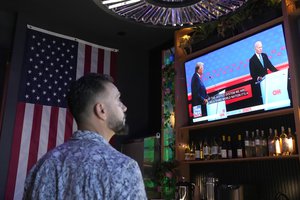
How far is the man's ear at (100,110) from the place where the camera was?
1.10 metres

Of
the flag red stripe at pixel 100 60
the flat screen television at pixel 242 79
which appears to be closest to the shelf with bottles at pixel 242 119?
the flat screen television at pixel 242 79

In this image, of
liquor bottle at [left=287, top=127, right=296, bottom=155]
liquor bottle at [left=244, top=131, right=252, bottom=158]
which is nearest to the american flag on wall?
liquor bottle at [left=244, top=131, right=252, bottom=158]

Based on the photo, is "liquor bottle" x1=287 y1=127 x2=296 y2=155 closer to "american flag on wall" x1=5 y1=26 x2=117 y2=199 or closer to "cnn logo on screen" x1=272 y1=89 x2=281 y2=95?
"cnn logo on screen" x1=272 y1=89 x2=281 y2=95

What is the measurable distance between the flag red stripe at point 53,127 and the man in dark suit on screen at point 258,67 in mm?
2463

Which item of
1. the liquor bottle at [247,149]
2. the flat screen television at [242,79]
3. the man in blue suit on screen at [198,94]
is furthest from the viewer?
the man in blue suit on screen at [198,94]

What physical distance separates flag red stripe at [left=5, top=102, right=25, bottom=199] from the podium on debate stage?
9.00 feet

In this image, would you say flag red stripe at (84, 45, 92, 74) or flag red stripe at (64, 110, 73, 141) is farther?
flag red stripe at (84, 45, 92, 74)

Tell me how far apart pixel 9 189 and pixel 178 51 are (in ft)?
8.30

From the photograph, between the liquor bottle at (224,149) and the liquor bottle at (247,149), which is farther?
the liquor bottle at (224,149)

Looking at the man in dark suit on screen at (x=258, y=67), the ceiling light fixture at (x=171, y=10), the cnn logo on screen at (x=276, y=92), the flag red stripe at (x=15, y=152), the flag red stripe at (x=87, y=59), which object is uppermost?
the flag red stripe at (x=87, y=59)

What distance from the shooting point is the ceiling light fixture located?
4.34 feet

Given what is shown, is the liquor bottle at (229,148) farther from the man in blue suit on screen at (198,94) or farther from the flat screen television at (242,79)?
the man in blue suit on screen at (198,94)

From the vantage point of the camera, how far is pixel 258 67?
9.00ft

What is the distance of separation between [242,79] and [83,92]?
2.09 m
